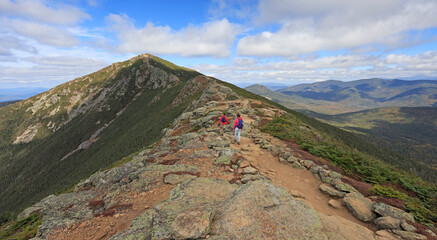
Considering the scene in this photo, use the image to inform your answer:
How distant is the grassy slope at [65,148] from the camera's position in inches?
3787

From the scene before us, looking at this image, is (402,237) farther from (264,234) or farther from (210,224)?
(210,224)

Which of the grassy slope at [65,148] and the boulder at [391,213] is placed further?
the grassy slope at [65,148]

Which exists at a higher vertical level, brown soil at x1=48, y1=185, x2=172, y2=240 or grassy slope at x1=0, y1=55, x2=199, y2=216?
brown soil at x1=48, y1=185, x2=172, y2=240

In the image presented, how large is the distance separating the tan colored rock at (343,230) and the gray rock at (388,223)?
2.81 feet

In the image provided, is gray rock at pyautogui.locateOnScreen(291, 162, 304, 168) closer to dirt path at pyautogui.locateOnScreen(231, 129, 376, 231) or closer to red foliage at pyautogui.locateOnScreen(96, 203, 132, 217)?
dirt path at pyautogui.locateOnScreen(231, 129, 376, 231)

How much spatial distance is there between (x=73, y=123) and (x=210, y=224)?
22130 cm

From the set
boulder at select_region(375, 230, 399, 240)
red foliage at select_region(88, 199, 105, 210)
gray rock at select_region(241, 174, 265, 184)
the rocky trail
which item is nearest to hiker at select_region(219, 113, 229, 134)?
the rocky trail

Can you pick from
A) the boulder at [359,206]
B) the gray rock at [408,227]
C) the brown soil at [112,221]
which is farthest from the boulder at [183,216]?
the gray rock at [408,227]

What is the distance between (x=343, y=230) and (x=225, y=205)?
5.52 m

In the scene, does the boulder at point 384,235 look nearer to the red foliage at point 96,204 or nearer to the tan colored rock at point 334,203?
the tan colored rock at point 334,203

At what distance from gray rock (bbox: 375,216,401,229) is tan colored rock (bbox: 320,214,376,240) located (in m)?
0.86

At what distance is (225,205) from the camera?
8.43m

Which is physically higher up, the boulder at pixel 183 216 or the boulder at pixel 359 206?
the boulder at pixel 183 216

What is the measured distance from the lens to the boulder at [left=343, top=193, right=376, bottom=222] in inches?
367
